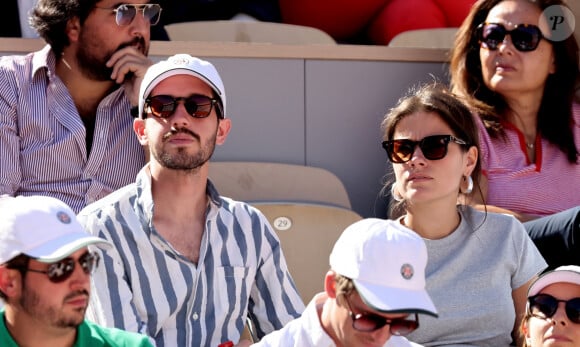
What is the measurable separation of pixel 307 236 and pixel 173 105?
0.91 m

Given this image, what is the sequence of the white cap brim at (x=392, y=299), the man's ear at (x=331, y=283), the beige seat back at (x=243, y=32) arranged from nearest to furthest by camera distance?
1. the white cap brim at (x=392, y=299)
2. the man's ear at (x=331, y=283)
3. the beige seat back at (x=243, y=32)

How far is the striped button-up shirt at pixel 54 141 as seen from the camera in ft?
11.6

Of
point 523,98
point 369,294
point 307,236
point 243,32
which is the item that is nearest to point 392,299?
point 369,294

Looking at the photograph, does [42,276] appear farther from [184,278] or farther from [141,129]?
[141,129]

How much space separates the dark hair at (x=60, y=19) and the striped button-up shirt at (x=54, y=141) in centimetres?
6

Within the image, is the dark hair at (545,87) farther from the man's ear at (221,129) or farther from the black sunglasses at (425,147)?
the man's ear at (221,129)

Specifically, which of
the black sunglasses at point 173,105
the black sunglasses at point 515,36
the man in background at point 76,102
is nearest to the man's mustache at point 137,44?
the man in background at point 76,102

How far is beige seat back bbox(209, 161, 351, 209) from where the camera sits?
3.95 metres

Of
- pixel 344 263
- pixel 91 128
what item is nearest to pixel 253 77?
pixel 91 128

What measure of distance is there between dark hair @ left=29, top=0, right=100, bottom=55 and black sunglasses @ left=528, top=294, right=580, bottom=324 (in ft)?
5.82

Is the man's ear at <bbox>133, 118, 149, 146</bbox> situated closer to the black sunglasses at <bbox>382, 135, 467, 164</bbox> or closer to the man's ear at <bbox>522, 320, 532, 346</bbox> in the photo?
the black sunglasses at <bbox>382, 135, 467, 164</bbox>

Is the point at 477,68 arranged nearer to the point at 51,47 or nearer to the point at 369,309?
the point at 51,47

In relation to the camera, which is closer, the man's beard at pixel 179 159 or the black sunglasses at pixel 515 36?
the man's beard at pixel 179 159

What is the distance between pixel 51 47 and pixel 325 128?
1.15 metres
